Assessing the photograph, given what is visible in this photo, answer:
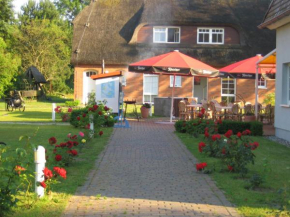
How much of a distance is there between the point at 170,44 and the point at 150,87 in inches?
138

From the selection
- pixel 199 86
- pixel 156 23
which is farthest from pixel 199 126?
pixel 199 86

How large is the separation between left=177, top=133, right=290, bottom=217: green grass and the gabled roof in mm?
3881

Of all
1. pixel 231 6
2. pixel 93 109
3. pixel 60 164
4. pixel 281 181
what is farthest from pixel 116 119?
pixel 231 6

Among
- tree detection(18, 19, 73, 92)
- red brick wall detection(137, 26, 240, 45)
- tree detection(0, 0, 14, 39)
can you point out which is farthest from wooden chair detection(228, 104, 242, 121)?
tree detection(18, 19, 73, 92)

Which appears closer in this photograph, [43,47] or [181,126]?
[181,126]

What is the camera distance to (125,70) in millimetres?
34031

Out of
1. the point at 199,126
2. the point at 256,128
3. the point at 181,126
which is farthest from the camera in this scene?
the point at 181,126

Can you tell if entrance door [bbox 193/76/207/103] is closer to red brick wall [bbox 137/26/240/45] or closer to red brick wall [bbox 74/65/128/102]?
red brick wall [bbox 137/26/240/45]

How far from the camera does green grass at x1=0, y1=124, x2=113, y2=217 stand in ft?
20.6

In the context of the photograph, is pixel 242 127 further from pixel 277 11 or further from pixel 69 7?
pixel 69 7

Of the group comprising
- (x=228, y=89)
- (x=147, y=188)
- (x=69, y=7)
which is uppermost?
(x=69, y=7)

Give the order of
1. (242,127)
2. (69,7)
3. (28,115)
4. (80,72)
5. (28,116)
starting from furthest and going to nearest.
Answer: (69,7), (80,72), (28,115), (28,116), (242,127)

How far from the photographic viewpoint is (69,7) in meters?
70.3

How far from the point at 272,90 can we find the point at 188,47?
22.3 ft
